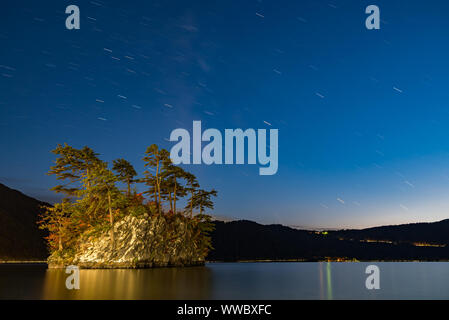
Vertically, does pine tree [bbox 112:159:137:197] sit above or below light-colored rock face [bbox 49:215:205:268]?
above

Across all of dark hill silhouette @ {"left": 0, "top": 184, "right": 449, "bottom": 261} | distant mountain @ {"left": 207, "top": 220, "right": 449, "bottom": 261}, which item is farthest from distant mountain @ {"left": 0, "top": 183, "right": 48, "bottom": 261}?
distant mountain @ {"left": 207, "top": 220, "right": 449, "bottom": 261}

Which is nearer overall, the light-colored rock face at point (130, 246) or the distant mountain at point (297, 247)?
the light-colored rock face at point (130, 246)

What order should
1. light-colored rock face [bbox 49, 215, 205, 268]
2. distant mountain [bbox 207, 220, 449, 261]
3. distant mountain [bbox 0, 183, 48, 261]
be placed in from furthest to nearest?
distant mountain [bbox 207, 220, 449, 261]
distant mountain [bbox 0, 183, 48, 261]
light-colored rock face [bbox 49, 215, 205, 268]

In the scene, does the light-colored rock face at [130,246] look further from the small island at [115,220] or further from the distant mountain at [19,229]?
the distant mountain at [19,229]

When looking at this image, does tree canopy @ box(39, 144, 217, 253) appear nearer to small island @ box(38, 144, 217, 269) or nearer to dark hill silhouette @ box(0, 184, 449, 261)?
small island @ box(38, 144, 217, 269)

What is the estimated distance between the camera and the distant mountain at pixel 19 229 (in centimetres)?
13788

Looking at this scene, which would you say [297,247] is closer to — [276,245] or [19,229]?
[276,245]

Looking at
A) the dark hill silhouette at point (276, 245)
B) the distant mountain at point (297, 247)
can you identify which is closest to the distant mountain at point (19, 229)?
the dark hill silhouette at point (276, 245)

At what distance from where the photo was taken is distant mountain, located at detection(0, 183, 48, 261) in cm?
13788

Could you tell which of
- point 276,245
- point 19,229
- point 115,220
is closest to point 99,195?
point 115,220

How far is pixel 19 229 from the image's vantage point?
145875 millimetres
